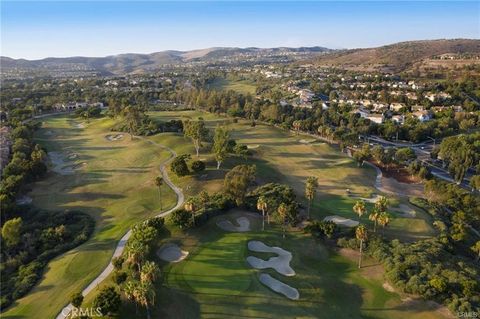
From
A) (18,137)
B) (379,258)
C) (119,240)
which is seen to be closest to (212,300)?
(119,240)

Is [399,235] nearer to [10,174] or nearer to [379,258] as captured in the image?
[379,258]

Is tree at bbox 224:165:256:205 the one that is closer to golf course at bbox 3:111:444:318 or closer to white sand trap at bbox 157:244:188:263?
golf course at bbox 3:111:444:318

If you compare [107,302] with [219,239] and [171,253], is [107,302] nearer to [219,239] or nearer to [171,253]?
[171,253]

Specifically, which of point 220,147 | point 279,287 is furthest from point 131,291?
point 220,147

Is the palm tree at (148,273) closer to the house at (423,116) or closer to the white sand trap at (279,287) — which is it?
the white sand trap at (279,287)

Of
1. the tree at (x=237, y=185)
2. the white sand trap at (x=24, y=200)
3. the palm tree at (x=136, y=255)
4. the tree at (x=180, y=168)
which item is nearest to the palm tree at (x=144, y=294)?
the palm tree at (x=136, y=255)

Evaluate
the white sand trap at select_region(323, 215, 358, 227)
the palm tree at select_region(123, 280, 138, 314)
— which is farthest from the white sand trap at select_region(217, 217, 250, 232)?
the palm tree at select_region(123, 280, 138, 314)
